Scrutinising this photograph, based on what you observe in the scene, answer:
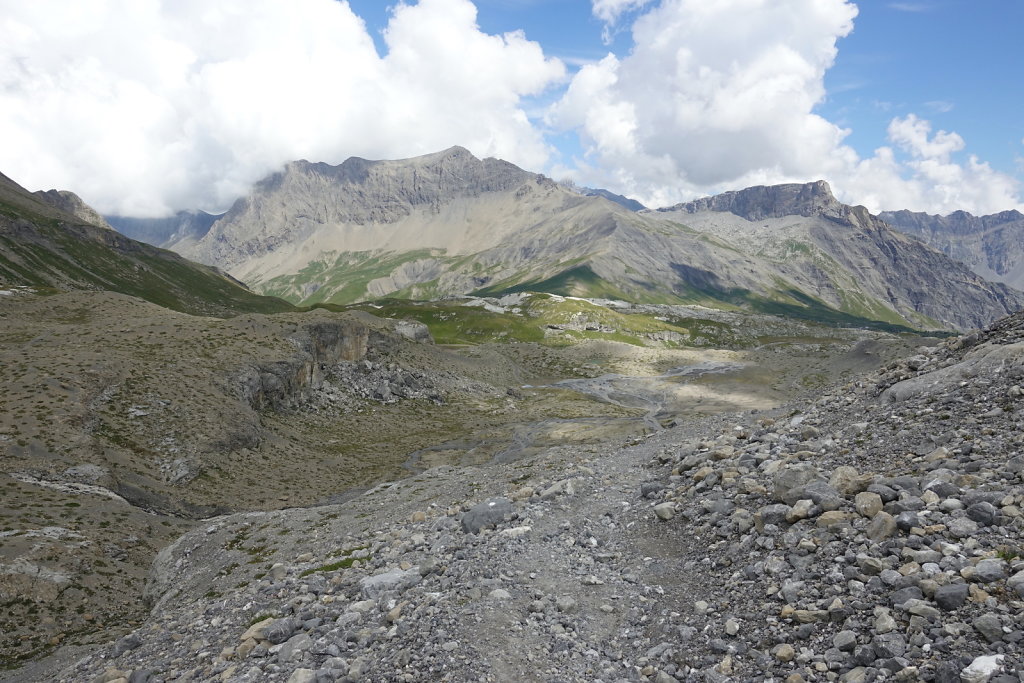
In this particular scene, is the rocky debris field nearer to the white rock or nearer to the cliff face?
the white rock

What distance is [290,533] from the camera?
3070cm

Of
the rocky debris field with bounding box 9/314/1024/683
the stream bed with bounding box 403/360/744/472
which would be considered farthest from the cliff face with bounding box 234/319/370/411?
the rocky debris field with bounding box 9/314/1024/683

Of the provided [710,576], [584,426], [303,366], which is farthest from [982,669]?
[303,366]

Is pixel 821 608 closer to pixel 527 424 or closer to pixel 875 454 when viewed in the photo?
pixel 875 454

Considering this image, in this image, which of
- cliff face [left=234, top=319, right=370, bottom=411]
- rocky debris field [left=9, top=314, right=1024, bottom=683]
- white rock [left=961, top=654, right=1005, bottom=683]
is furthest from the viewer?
cliff face [left=234, top=319, right=370, bottom=411]

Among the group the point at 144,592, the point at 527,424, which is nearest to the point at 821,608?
the point at 144,592

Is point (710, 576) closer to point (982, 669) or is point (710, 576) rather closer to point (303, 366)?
point (982, 669)

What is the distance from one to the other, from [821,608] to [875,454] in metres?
8.46

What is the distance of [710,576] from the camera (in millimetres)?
13414

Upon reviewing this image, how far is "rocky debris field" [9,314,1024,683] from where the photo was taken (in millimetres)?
9375

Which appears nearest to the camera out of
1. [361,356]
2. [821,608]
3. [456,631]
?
[821,608]

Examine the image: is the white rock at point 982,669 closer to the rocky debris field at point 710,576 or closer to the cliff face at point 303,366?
the rocky debris field at point 710,576

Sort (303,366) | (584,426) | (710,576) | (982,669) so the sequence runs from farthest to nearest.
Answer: (584,426) < (303,366) < (710,576) < (982,669)

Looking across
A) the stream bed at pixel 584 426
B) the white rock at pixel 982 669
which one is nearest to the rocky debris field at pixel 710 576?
the white rock at pixel 982 669
